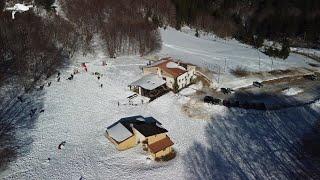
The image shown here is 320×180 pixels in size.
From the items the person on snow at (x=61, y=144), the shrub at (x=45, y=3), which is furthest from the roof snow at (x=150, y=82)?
the shrub at (x=45, y=3)

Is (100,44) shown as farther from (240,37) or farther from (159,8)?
(240,37)

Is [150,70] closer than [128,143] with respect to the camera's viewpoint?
No

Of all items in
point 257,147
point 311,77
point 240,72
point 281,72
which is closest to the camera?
point 257,147

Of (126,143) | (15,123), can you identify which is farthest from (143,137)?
(15,123)

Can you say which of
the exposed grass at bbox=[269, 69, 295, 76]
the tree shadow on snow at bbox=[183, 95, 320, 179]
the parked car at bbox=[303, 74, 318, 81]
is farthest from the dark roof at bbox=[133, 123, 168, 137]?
the parked car at bbox=[303, 74, 318, 81]

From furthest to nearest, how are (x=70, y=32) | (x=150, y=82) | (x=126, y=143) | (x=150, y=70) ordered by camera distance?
1. (x=70, y=32)
2. (x=150, y=70)
3. (x=150, y=82)
4. (x=126, y=143)

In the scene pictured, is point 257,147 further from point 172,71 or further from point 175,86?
point 172,71

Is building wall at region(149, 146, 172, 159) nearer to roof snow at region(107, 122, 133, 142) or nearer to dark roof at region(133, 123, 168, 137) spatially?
dark roof at region(133, 123, 168, 137)
